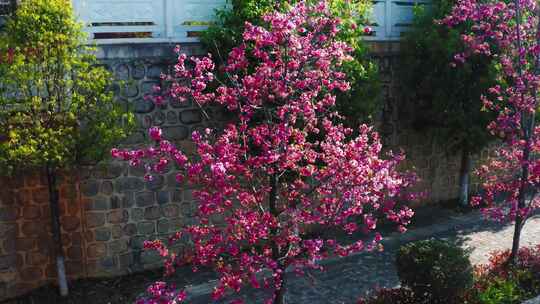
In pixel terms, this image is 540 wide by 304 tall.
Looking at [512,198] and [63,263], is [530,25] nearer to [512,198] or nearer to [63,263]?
[512,198]

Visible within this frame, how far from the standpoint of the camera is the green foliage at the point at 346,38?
8492 mm

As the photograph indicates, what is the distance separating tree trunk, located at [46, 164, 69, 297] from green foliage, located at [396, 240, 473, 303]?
4.48m

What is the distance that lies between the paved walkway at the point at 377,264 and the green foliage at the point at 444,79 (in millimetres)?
1608

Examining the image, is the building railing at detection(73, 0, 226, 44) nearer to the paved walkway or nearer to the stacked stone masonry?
the stacked stone masonry

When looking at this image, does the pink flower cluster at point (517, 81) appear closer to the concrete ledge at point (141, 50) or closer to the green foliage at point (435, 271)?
the green foliage at point (435, 271)

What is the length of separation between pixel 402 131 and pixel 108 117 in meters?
6.11

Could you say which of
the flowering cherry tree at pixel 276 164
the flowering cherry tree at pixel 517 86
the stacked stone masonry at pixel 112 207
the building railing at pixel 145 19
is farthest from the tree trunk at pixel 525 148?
the building railing at pixel 145 19

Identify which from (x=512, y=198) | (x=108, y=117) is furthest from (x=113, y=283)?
→ (x=512, y=198)

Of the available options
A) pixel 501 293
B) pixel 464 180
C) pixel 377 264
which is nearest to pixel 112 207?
pixel 377 264

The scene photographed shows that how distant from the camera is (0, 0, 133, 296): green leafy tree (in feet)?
23.6

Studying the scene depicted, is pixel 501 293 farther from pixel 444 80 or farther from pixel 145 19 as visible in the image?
pixel 145 19

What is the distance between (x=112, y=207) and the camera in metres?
8.79

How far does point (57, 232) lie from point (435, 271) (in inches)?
193

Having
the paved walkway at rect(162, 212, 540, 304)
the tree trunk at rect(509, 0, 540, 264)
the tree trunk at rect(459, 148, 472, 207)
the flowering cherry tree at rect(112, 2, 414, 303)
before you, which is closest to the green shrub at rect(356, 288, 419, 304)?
the paved walkway at rect(162, 212, 540, 304)
